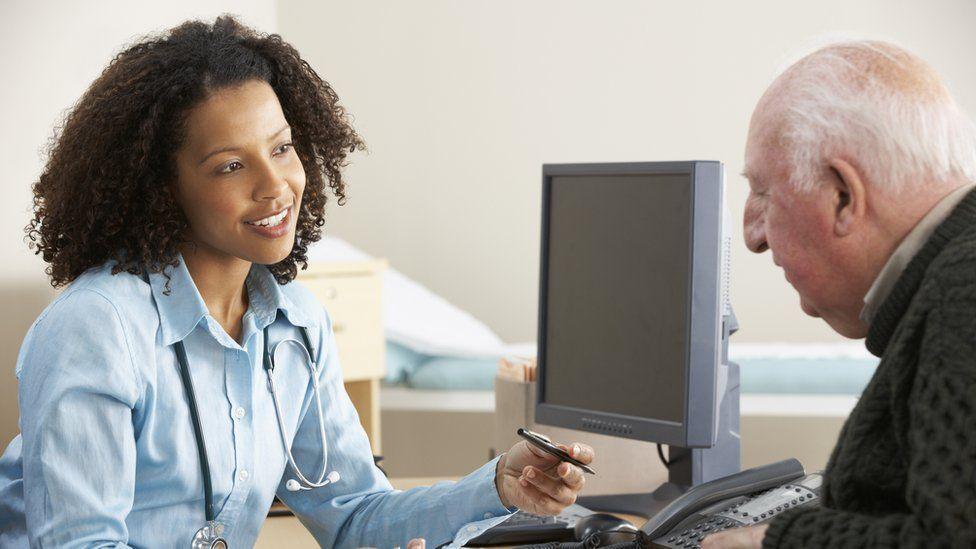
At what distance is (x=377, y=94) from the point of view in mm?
4238

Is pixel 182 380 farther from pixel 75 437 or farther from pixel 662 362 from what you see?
pixel 662 362

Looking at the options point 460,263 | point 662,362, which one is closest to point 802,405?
point 662,362

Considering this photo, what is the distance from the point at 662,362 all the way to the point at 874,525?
0.78 meters

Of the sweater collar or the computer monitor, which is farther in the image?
the computer monitor

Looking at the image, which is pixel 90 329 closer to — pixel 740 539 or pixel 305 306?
pixel 305 306

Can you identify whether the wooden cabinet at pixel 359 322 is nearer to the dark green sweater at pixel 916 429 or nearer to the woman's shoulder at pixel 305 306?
the woman's shoulder at pixel 305 306

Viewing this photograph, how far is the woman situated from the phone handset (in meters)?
0.14

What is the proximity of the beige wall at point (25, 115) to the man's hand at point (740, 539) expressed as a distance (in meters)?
1.50

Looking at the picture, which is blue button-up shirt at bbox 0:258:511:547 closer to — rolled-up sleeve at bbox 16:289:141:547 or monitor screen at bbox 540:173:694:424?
rolled-up sleeve at bbox 16:289:141:547

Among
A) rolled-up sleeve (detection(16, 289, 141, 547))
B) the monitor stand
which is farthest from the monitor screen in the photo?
rolled-up sleeve (detection(16, 289, 141, 547))

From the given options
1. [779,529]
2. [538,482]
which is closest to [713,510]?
[538,482]

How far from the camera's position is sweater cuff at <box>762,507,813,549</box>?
99 cm

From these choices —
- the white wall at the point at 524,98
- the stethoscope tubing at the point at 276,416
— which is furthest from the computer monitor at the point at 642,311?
the white wall at the point at 524,98

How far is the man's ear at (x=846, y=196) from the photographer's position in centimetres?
98
